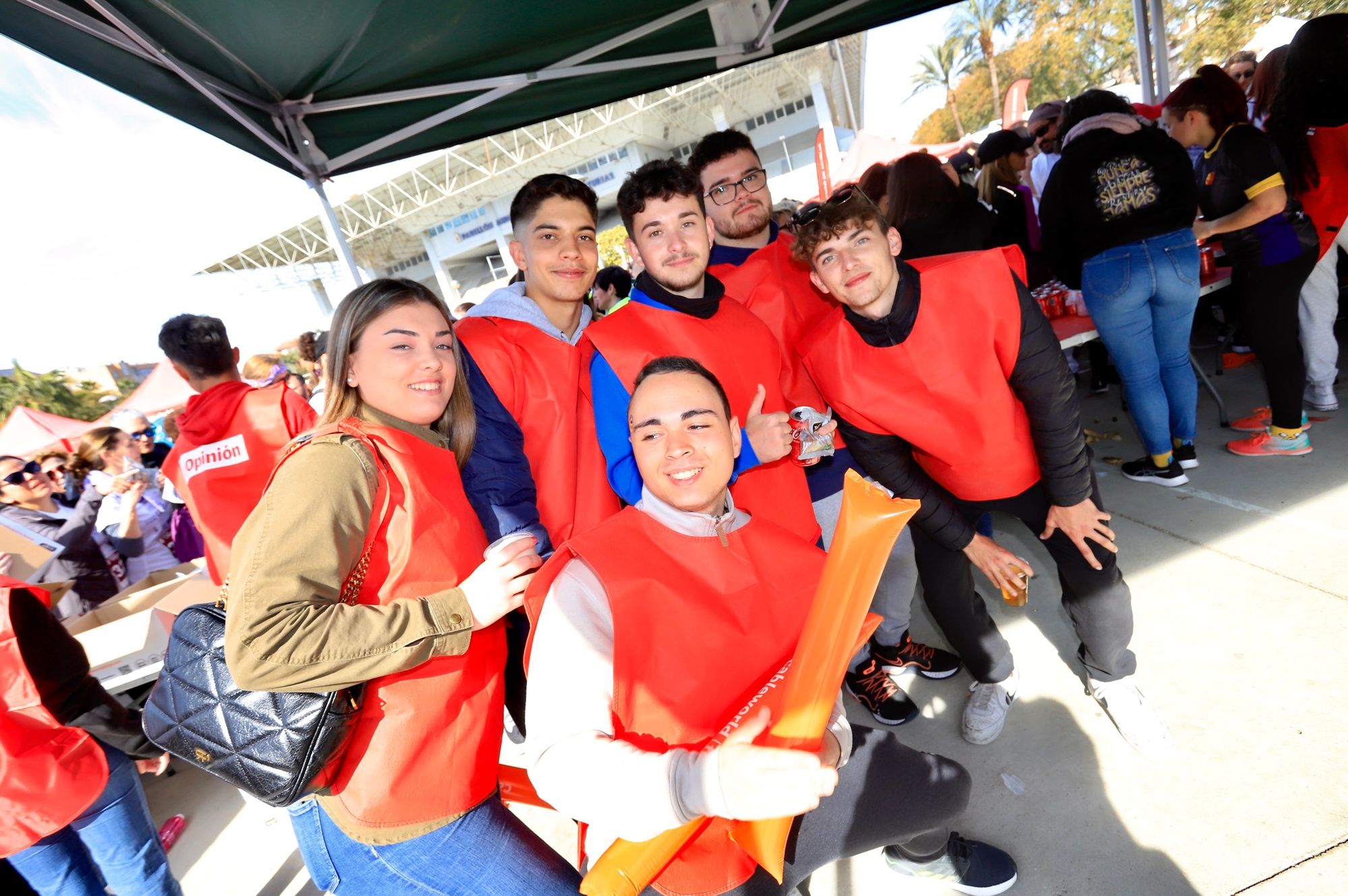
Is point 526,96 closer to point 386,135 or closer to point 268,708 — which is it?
point 386,135

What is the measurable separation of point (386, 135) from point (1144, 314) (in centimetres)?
495

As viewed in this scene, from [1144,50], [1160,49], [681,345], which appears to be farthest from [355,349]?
[1144,50]

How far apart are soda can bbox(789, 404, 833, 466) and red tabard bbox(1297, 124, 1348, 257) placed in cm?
→ 368

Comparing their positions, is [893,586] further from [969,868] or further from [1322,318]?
[1322,318]

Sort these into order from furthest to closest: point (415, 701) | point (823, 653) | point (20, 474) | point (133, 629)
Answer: point (20, 474)
point (133, 629)
point (415, 701)
point (823, 653)

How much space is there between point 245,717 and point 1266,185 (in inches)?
196

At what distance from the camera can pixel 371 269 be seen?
162ft

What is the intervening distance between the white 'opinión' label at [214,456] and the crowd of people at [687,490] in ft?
0.04

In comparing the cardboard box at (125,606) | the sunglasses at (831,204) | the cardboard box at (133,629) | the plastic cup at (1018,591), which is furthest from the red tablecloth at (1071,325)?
the cardboard box at (125,606)

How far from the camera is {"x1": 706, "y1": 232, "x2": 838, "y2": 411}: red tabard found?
2.66 m

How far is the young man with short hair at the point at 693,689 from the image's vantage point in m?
1.06

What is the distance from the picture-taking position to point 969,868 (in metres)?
1.94

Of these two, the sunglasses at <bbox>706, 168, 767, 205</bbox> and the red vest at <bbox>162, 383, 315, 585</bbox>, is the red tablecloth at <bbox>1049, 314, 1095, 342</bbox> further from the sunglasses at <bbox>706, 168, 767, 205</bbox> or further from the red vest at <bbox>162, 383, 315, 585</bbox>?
the red vest at <bbox>162, 383, 315, 585</bbox>

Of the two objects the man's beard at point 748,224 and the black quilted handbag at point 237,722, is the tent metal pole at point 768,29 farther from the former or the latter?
the black quilted handbag at point 237,722
